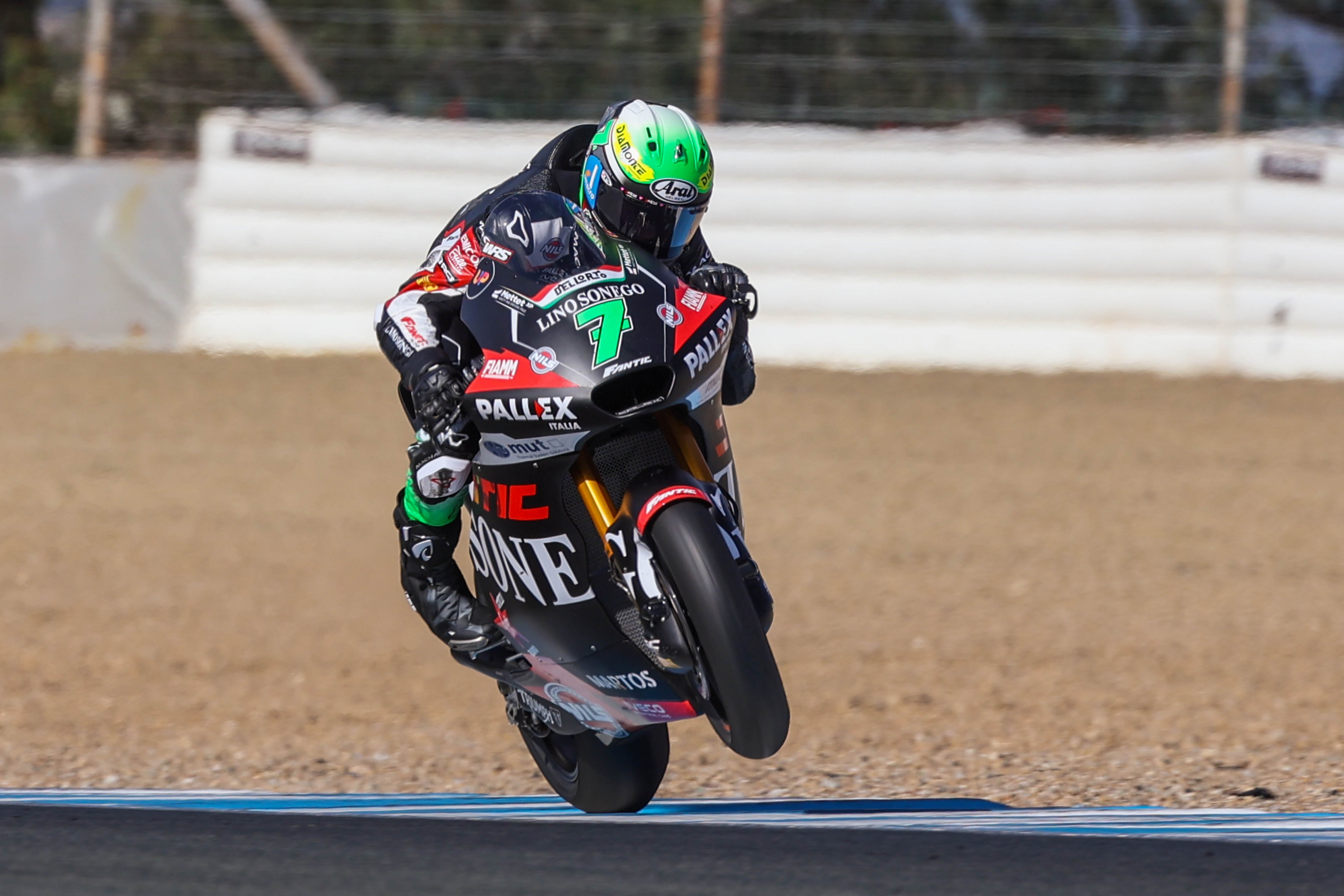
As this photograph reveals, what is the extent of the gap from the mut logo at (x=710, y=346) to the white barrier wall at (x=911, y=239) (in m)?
7.90

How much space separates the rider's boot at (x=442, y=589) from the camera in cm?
420

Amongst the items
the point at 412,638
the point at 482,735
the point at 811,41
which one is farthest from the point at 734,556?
the point at 811,41

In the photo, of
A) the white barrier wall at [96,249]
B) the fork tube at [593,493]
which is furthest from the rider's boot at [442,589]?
the white barrier wall at [96,249]

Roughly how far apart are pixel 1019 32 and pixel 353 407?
5553 millimetres

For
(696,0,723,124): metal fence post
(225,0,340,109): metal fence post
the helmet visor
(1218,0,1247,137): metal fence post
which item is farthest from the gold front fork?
(225,0,340,109): metal fence post

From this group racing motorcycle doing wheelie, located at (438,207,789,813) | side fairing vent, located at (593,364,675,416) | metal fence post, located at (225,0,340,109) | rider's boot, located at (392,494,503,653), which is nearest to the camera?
racing motorcycle doing wheelie, located at (438,207,789,813)

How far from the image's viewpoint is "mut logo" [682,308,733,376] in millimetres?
3729

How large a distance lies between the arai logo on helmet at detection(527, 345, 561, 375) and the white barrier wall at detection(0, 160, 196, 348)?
9.08 m

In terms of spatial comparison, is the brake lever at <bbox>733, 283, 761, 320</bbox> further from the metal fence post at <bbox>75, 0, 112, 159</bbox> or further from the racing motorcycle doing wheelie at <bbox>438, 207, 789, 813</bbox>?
the metal fence post at <bbox>75, 0, 112, 159</bbox>

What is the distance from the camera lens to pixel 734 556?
363 centimetres

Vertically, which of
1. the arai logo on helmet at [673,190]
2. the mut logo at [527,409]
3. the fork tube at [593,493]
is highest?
the arai logo on helmet at [673,190]

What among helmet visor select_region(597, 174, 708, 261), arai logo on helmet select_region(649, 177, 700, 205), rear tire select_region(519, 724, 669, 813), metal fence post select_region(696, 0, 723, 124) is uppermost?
metal fence post select_region(696, 0, 723, 124)

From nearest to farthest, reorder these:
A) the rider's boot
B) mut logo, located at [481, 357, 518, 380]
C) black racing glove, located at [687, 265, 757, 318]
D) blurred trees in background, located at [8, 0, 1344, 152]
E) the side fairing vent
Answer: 1. the side fairing vent
2. mut logo, located at [481, 357, 518, 380]
3. black racing glove, located at [687, 265, 757, 318]
4. the rider's boot
5. blurred trees in background, located at [8, 0, 1344, 152]

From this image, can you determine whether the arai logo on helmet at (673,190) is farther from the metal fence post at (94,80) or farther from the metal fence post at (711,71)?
the metal fence post at (94,80)
